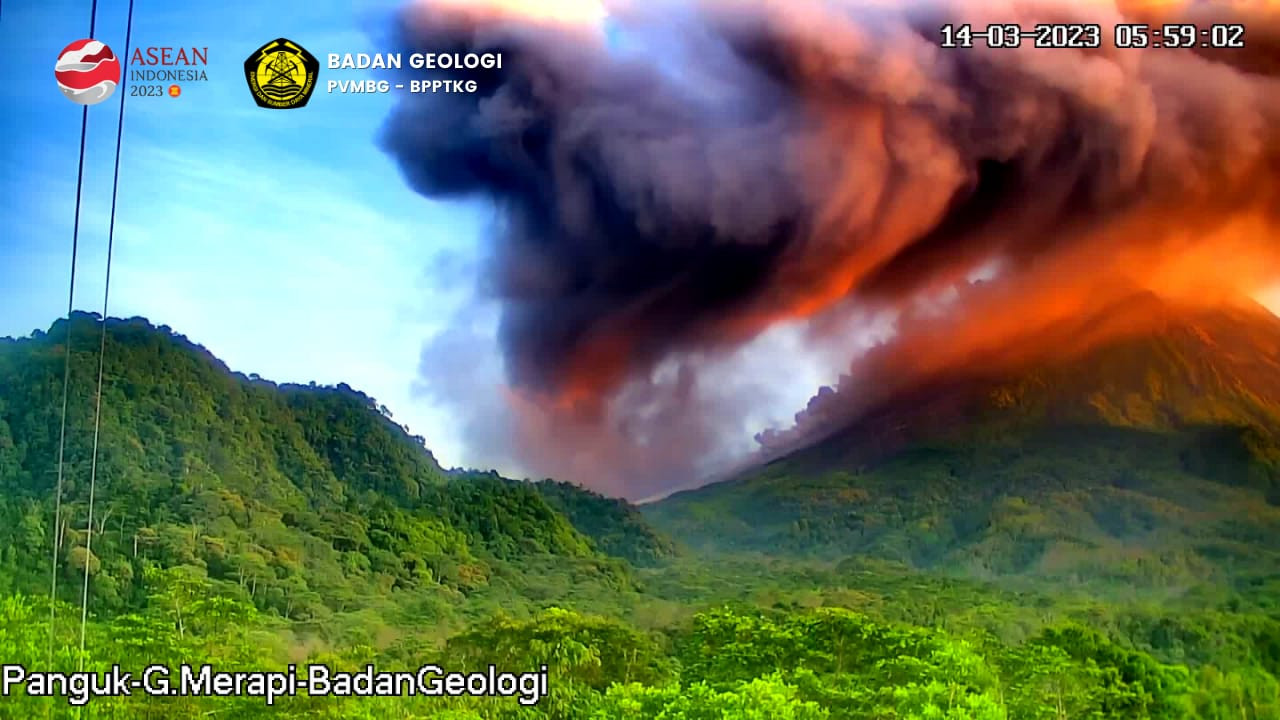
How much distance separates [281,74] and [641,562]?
3.16 m

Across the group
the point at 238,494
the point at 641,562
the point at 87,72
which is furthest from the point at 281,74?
the point at 641,562

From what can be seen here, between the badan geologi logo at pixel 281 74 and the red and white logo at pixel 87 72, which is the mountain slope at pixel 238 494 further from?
the badan geologi logo at pixel 281 74

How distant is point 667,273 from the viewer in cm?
632

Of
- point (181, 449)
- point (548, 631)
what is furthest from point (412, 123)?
point (548, 631)

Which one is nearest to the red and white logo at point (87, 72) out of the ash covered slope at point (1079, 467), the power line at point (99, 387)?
the power line at point (99, 387)

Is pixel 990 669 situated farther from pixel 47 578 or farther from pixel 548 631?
pixel 47 578

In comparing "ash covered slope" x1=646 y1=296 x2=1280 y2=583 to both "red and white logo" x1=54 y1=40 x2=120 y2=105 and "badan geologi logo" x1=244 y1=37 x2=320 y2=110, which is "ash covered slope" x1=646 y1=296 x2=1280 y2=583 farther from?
"red and white logo" x1=54 y1=40 x2=120 y2=105

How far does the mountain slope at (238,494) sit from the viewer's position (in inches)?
253

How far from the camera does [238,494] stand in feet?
21.8

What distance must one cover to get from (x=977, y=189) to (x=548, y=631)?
127 inches

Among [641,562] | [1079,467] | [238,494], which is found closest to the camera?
[1079,467]

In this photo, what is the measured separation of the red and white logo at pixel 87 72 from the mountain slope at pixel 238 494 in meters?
1.16

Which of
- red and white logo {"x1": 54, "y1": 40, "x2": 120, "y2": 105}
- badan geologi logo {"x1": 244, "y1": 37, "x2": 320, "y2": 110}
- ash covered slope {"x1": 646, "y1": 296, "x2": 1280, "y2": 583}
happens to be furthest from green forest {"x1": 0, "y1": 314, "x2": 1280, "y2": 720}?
badan geologi logo {"x1": 244, "y1": 37, "x2": 320, "y2": 110}

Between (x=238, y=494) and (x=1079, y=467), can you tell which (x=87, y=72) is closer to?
(x=238, y=494)
